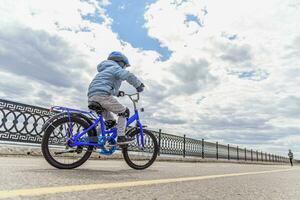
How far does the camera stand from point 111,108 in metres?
5.55

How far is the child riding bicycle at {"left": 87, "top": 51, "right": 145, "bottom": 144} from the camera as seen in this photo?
5.47m

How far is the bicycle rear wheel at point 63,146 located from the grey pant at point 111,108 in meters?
A: 0.41

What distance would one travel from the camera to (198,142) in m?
24.6

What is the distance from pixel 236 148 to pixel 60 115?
32388 millimetres

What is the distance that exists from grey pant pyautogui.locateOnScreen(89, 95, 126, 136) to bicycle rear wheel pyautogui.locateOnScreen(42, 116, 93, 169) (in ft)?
1.36

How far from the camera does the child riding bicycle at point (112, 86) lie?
17.9ft

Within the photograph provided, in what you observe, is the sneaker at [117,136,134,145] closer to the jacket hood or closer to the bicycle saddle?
the bicycle saddle

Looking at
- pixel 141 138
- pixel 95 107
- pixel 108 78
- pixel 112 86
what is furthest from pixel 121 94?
pixel 141 138

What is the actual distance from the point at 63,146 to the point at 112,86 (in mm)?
1256

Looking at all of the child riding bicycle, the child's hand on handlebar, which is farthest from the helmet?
the child's hand on handlebar

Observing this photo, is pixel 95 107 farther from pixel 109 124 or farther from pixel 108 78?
pixel 108 78

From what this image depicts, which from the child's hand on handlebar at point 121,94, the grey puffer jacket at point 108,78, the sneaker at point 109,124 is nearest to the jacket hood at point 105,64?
the grey puffer jacket at point 108,78

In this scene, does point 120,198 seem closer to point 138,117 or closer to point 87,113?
point 87,113

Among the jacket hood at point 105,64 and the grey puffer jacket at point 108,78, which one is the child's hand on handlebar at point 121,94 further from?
the jacket hood at point 105,64
